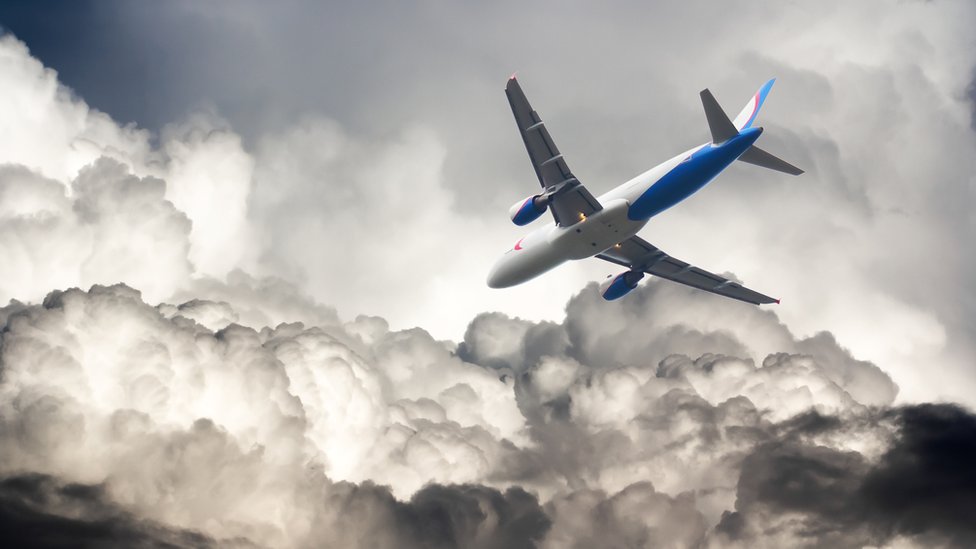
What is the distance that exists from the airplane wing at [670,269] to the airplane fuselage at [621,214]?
7.97m

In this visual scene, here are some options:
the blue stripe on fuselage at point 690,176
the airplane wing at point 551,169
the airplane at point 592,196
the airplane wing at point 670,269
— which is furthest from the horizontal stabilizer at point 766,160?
the airplane wing at point 670,269

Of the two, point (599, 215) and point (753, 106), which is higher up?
point (753, 106)

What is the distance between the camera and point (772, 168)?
211 ft

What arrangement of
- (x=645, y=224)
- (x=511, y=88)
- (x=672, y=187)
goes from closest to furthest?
1. (x=511, y=88)
2. (x=672, y=187)
3. (x=645, y=224)

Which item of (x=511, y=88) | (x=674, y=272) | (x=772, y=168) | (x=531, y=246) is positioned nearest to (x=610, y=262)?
(x=674, y=272)

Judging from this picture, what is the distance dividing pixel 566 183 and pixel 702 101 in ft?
30.3

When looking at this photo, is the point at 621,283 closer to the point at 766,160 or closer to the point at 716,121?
the point at 766,160

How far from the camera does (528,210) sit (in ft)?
212

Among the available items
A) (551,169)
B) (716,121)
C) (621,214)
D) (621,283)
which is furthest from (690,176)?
(621,283)

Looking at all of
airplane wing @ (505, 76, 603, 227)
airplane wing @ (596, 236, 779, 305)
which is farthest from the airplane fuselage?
airplane wing @ (596, 236, 779, 305)

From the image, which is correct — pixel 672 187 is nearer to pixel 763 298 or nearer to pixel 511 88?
pixel 511 88

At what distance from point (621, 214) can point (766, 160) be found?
368 inches

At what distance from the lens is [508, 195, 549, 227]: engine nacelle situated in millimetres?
63812

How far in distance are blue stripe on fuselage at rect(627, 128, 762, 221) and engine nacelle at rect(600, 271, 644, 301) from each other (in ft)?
39.9
